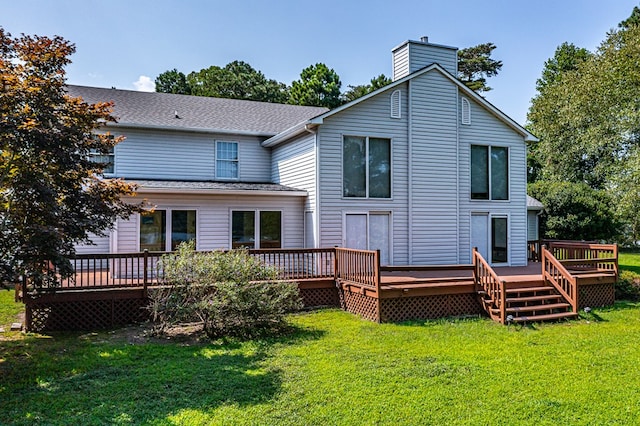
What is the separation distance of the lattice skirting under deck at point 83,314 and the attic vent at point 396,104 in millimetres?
8876

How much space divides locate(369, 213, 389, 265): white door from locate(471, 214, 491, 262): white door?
3209 millimetres

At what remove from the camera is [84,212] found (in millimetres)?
8250

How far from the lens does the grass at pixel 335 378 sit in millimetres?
5004

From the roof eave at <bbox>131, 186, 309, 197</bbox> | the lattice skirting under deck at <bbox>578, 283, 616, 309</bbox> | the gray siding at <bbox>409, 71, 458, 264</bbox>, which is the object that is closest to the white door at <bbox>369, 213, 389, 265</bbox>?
the gray siding at <bbox>409, 71, 458, 264</bbox>

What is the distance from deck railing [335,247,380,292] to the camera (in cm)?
949

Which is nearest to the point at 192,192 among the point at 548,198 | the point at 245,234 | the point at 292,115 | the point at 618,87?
the point at 245,234

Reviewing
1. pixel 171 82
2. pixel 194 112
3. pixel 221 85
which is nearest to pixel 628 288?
pixel 194 112

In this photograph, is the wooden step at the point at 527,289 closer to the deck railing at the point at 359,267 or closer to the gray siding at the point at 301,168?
the deck railing at the point at 359,267

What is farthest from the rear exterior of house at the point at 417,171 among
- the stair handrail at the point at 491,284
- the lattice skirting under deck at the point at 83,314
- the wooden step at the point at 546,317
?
the lattice skirting under deck at the point at 83,314

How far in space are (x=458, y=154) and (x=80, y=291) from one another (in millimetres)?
11384

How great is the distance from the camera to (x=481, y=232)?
1461 centimetres

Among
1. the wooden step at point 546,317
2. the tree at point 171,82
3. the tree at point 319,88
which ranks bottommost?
the wooden step at point 546,317

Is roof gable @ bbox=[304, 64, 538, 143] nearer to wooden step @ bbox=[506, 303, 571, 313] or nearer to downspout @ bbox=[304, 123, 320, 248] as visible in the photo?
downspout @ bbox=[304, 123, 320, 248]

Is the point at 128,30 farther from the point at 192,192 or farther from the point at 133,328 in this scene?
the point at 133,328
